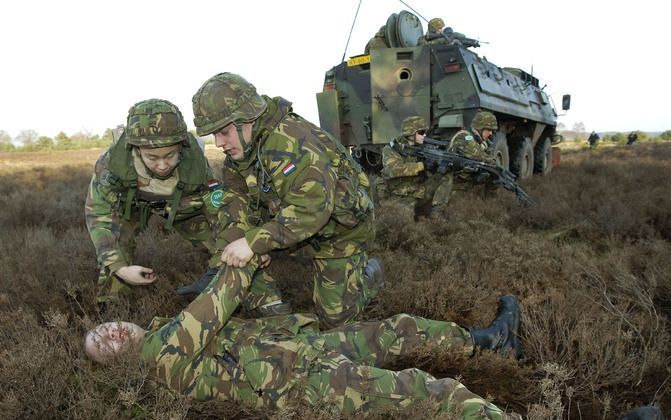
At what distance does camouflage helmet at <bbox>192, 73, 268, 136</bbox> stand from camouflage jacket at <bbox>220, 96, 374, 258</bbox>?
110 mm

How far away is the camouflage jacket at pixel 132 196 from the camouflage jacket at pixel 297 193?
0.38 m

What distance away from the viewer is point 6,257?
14.6 ft

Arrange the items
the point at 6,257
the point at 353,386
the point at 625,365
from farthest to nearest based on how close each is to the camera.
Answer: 1. the point at 6,257
2. the point at 625,365
3. the point at 353,386

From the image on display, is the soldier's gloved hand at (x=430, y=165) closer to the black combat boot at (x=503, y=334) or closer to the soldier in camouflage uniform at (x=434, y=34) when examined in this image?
the soldier in camouflage uniform at (x=434, y=34)

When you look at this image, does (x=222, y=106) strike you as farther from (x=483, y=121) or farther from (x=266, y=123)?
(x=483, y=121)

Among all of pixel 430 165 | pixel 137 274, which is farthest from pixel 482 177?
pixel 137 274

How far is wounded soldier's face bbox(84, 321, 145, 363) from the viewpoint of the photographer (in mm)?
2211

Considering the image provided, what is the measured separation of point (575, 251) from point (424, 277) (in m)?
1.76

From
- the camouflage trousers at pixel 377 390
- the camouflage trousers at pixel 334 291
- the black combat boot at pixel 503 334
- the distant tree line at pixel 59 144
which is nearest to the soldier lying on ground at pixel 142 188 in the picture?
the camouflage trousers at pixel 334 291

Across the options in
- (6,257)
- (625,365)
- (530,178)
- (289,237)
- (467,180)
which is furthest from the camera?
(530,178)

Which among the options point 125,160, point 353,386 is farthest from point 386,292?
point 125,160

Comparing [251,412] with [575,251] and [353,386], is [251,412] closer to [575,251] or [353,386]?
[353,386]

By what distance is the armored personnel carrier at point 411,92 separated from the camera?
27.5ft

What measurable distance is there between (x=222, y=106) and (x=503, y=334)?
6.81 feet
